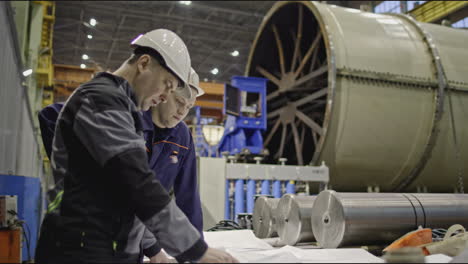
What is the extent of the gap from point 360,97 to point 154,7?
29.2ft

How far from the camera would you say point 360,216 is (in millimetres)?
1826

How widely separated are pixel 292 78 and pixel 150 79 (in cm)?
449

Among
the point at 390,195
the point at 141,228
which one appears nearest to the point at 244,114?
the point at 390,195

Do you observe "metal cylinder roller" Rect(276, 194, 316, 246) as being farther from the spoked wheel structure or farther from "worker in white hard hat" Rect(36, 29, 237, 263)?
the spoked wheel structure

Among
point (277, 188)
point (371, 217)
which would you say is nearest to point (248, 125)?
point (277, 188)

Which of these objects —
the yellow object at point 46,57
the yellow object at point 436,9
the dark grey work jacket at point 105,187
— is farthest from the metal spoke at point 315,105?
the yellow object at point 46,57

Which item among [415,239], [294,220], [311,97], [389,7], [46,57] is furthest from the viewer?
[389,7]

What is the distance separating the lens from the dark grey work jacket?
3.94ft

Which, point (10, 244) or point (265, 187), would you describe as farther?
point (265, 187)

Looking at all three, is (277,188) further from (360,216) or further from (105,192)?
(105,192)

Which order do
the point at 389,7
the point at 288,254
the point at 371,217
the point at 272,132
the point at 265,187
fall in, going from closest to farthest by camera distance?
1. the point at 288,254
2. the point at 371,217
3. the point at 265,187
4. the point at 272,132
5. the point at 389,7

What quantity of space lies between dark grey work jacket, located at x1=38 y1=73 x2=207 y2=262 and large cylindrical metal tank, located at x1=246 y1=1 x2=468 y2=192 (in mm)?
3326

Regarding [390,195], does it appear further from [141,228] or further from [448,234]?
[141,228]

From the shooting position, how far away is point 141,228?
4.89 feet
